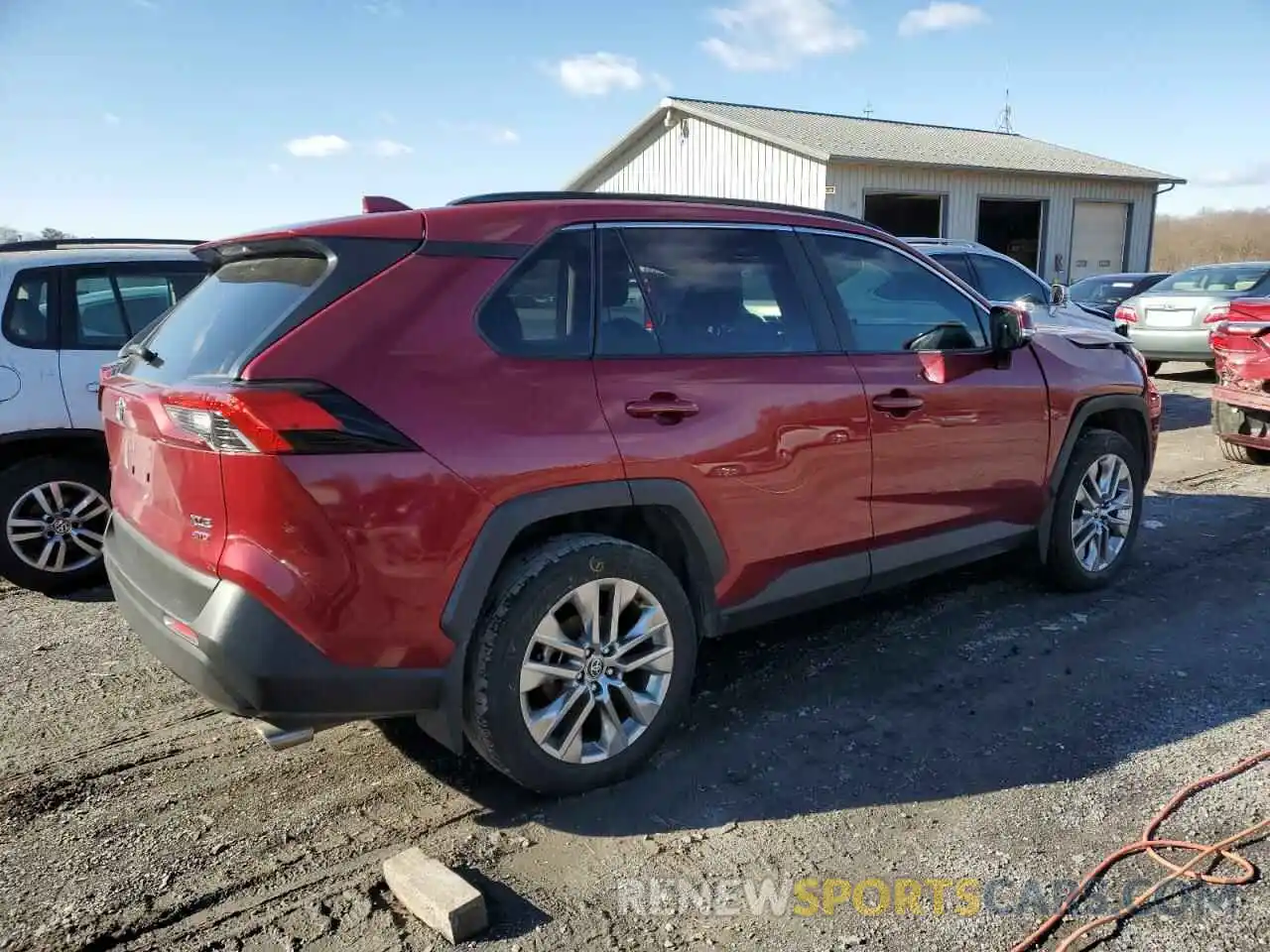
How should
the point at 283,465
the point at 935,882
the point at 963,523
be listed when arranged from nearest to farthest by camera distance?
the point at 283,465
the point at 935,882
the point at 963,523

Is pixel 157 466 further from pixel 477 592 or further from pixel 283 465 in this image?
pixel 477 592

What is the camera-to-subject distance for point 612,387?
10.2ft

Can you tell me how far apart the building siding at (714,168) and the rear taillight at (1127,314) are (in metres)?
7.03

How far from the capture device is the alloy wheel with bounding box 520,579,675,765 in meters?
3.02

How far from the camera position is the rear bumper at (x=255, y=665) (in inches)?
101

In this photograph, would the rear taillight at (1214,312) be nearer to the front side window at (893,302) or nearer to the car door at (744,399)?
the front side window at (893,302)

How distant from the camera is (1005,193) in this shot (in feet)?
73.0

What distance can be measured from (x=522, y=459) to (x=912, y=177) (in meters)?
19.7

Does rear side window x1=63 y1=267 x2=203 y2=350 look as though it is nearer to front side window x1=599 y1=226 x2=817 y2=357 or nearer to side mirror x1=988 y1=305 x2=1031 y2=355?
front side window x1=599 y1=226 x2=817 y2=357

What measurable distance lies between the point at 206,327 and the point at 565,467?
3.88 ft

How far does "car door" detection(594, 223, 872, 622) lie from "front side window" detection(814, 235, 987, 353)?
18cm

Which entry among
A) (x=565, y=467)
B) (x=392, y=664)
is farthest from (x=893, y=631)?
(x=392, y=664)

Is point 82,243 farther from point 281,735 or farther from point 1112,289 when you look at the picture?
point 1112,289

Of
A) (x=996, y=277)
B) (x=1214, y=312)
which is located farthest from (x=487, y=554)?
(x=1214, y=312)
